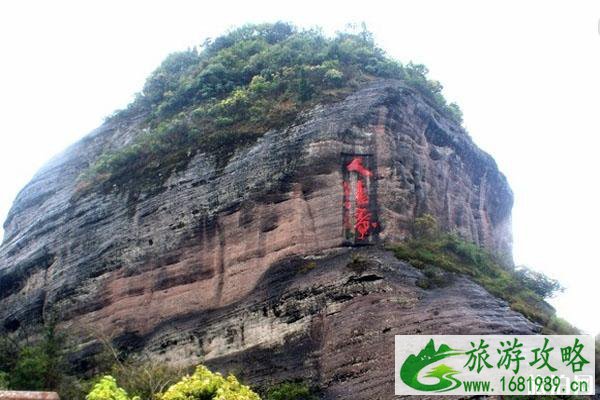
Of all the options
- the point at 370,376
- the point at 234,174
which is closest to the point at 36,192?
the point at 234,174

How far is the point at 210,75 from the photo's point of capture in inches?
1302

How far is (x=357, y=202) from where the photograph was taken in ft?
81.3

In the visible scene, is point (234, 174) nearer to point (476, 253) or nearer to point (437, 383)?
point (476, 253)

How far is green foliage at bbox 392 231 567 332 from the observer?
22.9 metres

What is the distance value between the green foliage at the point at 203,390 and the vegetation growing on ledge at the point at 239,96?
11.7 m

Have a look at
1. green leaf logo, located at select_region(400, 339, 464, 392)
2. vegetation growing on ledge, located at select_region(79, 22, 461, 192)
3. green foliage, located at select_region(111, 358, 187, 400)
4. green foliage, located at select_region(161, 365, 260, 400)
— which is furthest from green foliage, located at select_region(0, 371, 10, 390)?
green leaf logo, located at select_region(400, 339, 464, 392)

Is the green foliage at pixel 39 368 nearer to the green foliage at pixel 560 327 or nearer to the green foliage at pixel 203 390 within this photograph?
the green foliage at pixel 203 390

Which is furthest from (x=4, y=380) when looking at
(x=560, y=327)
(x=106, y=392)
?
(x=560, y=327)

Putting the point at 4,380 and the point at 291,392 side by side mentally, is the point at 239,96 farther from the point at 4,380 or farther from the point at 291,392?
the point at 4,380

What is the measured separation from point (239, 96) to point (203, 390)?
51.2ft

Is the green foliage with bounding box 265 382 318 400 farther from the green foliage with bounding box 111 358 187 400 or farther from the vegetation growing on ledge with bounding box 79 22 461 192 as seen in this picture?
the vegetation growing on ledge with bounding box 79 22 461 192

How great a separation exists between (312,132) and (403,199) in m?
3.42

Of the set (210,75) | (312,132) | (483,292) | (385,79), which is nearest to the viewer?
(483,292)

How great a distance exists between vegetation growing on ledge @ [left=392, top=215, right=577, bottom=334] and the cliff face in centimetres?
56
